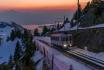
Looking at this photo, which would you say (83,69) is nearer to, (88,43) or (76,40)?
(88,43)

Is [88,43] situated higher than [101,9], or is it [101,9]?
[101,9]

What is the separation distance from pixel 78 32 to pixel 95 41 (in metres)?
13.2

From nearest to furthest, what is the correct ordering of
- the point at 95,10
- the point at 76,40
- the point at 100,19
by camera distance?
1. the point at 76,40
2. the point at 100,19
3. the point at 95,10

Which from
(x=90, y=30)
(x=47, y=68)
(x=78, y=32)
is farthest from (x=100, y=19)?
(x=47, y=68)

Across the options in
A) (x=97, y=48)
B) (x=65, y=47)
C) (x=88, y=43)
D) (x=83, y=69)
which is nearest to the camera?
(x=83, y=69)

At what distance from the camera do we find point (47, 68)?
3947cm

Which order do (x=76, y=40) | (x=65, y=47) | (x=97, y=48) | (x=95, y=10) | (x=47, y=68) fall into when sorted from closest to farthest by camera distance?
(x=47, y=68) < (x=97, y=48) < (x=65, y=47) < (x=76, y=40) < (x=95, y=10)

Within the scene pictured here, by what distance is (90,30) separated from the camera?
182 feet

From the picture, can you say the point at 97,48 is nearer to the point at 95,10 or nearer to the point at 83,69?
the point at 83,69

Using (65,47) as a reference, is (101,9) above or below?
above

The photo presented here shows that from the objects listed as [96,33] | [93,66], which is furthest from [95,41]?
[93,66]

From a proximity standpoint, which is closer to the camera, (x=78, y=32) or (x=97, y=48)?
(x=97, y=48)

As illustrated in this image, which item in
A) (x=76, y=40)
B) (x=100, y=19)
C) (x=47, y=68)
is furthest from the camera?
(x=100, y=19)

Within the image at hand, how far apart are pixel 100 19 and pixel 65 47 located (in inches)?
745
